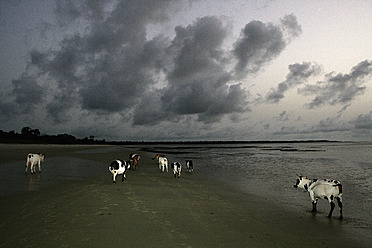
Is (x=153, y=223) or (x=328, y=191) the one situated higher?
(x=328, y=191)


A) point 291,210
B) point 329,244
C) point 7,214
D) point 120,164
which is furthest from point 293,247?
point 120,164

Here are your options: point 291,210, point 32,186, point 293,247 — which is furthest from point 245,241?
point 32,186

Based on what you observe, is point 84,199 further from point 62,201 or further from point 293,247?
point 293,247

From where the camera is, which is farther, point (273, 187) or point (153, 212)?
point (273, 187)

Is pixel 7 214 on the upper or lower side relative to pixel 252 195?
upper

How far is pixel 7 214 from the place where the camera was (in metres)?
7.24

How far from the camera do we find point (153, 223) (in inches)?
268

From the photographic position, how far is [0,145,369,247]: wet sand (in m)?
5.70

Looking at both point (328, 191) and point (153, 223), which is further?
point (328, 191)

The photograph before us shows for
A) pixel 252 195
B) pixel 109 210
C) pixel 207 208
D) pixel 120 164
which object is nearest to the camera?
pixel 109 210

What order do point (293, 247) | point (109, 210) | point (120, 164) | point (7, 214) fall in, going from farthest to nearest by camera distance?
point (120, 164) → point (109, 210) → point (7, 214) → point (293, 247)

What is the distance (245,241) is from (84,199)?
21.8 ft

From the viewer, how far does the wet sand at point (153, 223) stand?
5.70 meters

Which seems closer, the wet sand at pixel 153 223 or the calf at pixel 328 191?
the wet sand at pixel 153 223
